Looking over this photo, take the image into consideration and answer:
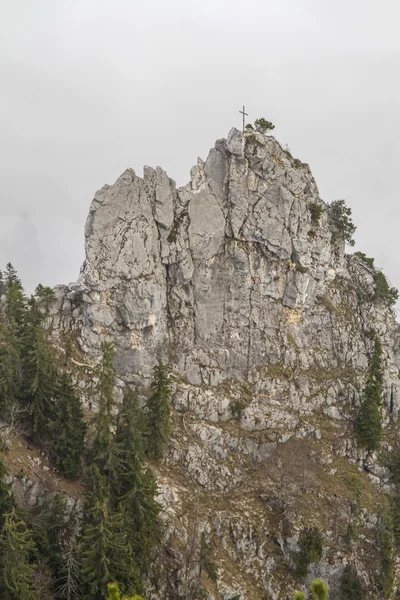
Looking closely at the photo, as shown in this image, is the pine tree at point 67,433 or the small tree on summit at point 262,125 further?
the small tree on summit at point 262,125

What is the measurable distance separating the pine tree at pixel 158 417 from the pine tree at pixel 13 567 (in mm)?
20013

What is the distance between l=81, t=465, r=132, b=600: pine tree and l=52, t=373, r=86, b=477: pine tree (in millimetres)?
9273

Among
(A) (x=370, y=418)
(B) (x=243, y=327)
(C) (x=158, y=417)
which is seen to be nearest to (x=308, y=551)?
Result: (A) (x=370, y=418)

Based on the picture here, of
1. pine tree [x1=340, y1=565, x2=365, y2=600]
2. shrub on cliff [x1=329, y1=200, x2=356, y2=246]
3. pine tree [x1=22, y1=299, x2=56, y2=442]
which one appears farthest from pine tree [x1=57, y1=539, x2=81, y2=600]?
shrub on cliff [x1=329, y1=200, x2=356, y2=246]

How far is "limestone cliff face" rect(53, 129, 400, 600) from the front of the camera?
2218 inches

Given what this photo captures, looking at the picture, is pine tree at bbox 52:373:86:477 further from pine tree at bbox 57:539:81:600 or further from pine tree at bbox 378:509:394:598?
pine tree at bbox 378:509:394:598

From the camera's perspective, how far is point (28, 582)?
3666 cm

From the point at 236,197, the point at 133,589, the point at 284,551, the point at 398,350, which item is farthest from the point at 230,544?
the point at 236,197

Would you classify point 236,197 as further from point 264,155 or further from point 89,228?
point 89,228

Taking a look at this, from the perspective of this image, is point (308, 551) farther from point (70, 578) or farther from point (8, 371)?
point (8, 371)

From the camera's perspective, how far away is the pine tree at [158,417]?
176 ft

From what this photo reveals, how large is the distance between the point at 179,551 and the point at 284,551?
37.8ft

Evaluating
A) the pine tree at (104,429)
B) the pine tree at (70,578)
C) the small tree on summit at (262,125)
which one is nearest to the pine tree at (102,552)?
the pine tree at (70,578)

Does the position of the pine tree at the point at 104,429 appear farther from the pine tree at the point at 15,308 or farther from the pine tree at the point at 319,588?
the pine tree at the point at 319,588
